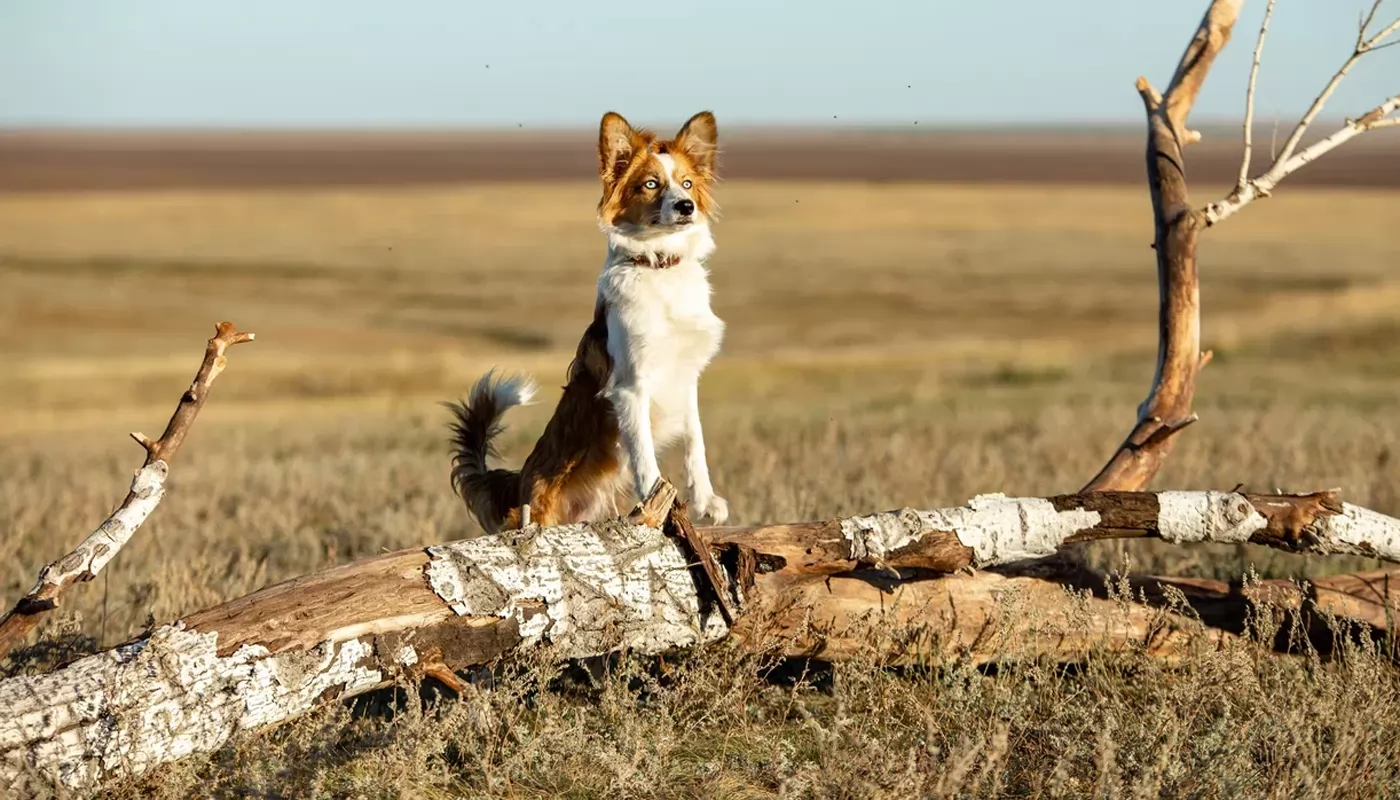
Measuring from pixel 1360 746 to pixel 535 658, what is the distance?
262 centimetres

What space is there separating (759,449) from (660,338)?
5774mm

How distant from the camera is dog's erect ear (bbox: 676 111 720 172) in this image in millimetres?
5746

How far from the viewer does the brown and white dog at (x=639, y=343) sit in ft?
18.2

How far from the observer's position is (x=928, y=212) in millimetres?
65125

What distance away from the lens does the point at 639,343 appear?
552cm

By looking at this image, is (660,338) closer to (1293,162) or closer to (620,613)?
(620,613)

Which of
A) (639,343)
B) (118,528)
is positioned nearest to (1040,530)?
(639,343)

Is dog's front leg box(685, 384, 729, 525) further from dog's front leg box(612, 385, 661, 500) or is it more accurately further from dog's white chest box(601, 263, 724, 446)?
dog's front leg box(612, 385, 661, 500)

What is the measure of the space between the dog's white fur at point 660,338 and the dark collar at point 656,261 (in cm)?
1

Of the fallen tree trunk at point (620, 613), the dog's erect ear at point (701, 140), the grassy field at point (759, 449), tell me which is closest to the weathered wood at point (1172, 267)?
the fallen tree trunk at point (620, 613)

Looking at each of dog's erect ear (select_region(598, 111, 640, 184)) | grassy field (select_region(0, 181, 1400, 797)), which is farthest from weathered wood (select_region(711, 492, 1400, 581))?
dog's erect ear (select_region(598, 111, 640, 184))

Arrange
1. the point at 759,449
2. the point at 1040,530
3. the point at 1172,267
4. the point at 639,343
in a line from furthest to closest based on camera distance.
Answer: the point at 759,449 → the point at 1172,267 → the point at 639,343 → the point at 1040,530

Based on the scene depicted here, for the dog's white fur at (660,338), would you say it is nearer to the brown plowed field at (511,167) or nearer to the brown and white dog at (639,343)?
the brown and white dog at (639,343)

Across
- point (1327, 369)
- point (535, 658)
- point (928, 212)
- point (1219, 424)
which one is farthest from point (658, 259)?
point (928, 212)
